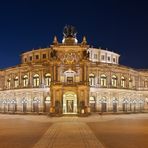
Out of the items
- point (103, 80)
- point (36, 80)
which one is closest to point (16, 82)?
point (36, 80)

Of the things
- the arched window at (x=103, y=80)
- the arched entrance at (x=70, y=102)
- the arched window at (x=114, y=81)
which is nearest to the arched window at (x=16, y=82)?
the arched entrance at (x=70, y=102)

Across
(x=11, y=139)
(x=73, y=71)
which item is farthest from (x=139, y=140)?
(x=73, y=71)

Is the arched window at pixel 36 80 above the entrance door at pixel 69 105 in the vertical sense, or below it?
above

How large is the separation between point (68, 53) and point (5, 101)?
26.7 m

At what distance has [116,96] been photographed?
257 feet

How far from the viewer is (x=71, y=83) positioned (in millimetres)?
68562

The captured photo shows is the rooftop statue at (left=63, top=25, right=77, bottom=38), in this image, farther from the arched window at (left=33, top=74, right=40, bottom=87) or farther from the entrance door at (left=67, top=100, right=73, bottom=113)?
the entrance door at (left=67, top=100, right=73, bottom=113)

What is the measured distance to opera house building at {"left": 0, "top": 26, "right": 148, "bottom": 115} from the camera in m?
68.6

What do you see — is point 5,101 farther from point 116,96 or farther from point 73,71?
point 116,96

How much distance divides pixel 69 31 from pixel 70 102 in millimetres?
19232

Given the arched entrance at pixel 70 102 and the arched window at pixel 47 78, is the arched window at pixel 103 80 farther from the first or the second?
the arched window at pixel 47 78

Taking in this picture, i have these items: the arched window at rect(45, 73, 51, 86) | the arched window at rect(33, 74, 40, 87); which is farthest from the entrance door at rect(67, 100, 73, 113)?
the arched window at rect(33, 74, 40, 87)

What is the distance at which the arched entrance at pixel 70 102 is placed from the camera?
69.9 metres

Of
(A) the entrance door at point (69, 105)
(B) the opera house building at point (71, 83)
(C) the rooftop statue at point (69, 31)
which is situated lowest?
(A) the entrance door at point (69, 105)
